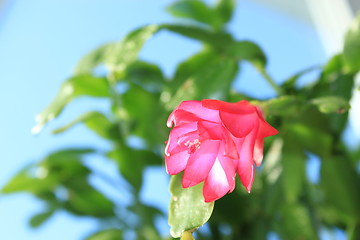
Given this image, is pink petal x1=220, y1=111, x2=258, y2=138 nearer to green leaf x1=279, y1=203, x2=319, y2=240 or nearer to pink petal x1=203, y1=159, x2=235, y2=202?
pink petal x1=203, y1=159, x2=235, y2=202

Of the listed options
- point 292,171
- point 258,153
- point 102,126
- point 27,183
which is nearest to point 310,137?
point 292,171

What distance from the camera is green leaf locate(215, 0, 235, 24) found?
0.79 m

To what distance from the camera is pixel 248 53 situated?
23.7 inches

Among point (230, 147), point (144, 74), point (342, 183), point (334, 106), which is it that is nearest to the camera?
point (230, 147)

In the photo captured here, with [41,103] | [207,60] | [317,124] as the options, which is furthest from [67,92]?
[41,103]

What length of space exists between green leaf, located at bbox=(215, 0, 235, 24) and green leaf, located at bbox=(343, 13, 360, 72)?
27 centimetres

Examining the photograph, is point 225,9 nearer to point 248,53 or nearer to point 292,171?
point 248,53

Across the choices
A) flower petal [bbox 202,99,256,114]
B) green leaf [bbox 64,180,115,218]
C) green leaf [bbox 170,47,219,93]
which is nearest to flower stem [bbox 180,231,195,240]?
flower petal [bbox 202,99,256,114]

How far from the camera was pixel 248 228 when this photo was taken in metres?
0.77

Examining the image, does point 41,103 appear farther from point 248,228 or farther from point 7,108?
point 248,228

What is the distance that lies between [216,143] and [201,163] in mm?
22

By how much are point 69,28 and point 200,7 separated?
2.42ft

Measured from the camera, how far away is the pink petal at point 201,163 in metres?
0.36

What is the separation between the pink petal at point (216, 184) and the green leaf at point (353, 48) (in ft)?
1.02
